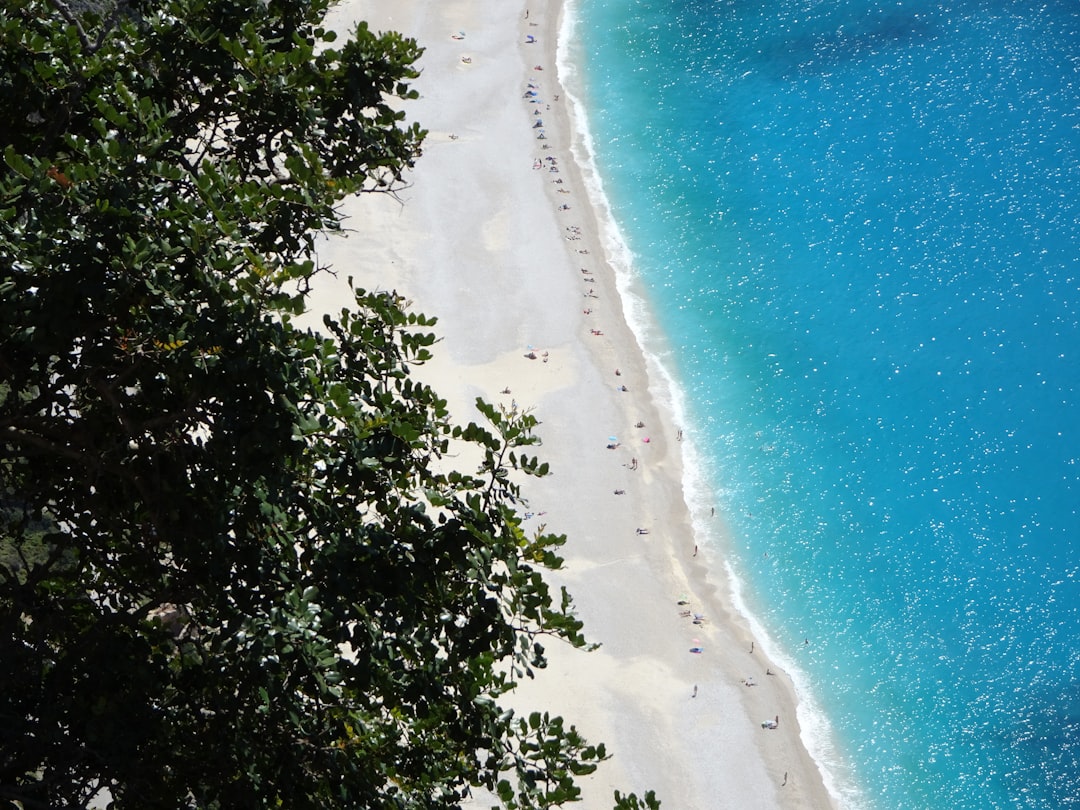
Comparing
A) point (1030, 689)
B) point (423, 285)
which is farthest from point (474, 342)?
point (1030, 689)

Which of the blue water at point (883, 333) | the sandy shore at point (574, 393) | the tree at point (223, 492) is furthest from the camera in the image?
the blue water at point (883, 333)

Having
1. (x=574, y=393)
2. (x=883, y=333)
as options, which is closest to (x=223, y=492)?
(x=574, y=393)

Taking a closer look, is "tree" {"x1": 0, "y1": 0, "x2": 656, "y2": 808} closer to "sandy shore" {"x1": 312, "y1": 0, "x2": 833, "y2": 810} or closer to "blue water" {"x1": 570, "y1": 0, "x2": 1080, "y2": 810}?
"sandy shore" {"x1": 312, "y1": 0, "x2": 833, "y2": 810}

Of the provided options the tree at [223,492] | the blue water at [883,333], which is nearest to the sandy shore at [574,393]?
the blue water at [883,333]

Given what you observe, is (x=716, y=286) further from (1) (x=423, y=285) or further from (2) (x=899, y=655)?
(2) (x=899, y=655)

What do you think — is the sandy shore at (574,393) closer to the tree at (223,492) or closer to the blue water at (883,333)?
the blue water at (883,333)
